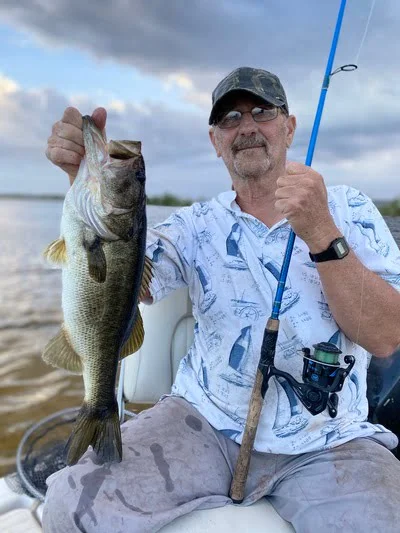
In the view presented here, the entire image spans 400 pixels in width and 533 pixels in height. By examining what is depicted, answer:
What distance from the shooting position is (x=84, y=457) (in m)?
2.17

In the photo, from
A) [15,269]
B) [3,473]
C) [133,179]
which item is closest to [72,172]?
[133,179]

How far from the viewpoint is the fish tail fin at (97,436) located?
6.66 ft

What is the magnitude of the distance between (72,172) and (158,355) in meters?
1.37

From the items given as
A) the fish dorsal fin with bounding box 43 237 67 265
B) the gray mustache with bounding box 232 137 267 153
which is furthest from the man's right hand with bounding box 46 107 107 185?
the gray mustache with bounding box 232 137 267 153

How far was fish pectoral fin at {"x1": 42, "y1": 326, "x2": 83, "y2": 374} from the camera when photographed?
215cm

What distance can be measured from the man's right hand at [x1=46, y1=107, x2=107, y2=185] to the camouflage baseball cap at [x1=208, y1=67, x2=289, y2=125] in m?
0.96

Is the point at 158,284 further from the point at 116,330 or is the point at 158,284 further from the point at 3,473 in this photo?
the point at 3,473

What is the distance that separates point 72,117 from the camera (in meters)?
1.96

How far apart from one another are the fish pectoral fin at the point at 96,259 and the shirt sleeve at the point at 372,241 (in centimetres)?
124

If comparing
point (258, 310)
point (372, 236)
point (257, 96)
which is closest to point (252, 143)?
point (257, 96)

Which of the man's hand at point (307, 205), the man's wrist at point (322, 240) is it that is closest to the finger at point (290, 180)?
the man's hand at point (307, 205)

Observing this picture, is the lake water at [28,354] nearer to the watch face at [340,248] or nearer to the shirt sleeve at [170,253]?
the shirt sleeve at [170,253]

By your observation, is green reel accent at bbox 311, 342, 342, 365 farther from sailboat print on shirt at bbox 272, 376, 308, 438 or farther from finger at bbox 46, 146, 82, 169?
finger at bbox 46, 146, 82, 169

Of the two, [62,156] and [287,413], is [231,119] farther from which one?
[287,413]
